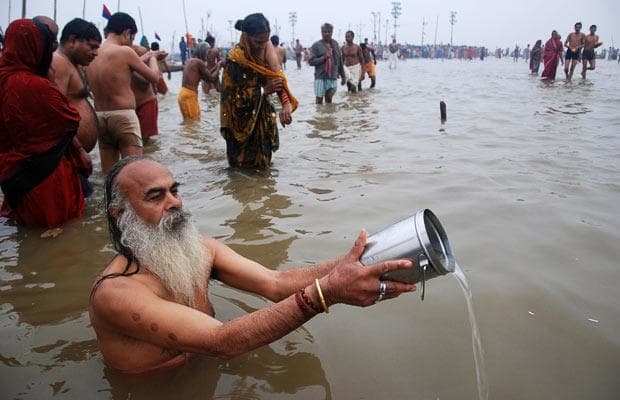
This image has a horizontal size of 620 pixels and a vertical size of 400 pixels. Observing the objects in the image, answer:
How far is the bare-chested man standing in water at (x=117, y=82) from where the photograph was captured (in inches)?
191

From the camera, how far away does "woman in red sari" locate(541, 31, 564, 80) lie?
16281mm

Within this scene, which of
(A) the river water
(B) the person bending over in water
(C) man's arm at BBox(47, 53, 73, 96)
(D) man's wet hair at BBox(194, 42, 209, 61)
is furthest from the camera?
(D) man's wet hair at BBox(194, 42, 209, 61)

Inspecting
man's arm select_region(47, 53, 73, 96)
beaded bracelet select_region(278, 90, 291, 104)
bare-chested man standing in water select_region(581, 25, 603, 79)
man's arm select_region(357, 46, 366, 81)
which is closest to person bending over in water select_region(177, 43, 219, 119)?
beaded bracelet select_region(278, 90, 291, 104)

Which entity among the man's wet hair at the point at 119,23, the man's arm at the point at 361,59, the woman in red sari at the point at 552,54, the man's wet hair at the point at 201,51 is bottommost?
the man's wet hair at the point at 119,23

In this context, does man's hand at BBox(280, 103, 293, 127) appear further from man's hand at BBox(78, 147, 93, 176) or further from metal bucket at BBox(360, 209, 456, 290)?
metal bucket at BBox(360, 209, 456, 290)

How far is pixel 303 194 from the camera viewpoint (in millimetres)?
4812

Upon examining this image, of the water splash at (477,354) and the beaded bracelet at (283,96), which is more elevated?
the beaded bracelet at (283,96)

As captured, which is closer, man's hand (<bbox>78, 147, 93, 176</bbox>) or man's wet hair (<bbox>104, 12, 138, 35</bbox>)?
man's hand (<bbox>78, 147, 93, 176</bbox>)

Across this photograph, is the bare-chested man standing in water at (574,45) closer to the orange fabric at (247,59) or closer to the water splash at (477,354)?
the orange fabric at (247,59)

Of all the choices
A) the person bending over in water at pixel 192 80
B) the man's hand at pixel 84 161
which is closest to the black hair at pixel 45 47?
the man's hand at pixel 84 161

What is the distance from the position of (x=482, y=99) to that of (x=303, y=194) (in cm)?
912

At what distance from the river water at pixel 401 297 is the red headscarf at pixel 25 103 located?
2.32ft

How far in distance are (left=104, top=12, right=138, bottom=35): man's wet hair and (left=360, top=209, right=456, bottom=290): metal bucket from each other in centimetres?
449

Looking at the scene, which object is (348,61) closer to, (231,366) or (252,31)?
(252,31)
